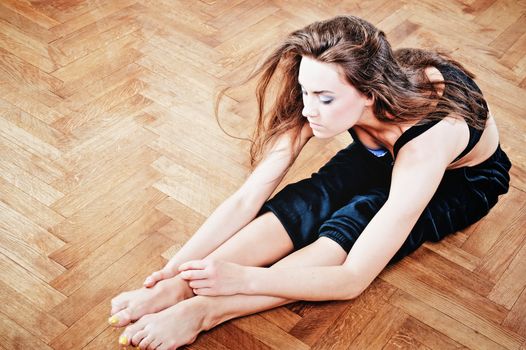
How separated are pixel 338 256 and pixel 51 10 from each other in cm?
154

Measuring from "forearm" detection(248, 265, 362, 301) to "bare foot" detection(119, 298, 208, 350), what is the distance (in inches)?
4.6

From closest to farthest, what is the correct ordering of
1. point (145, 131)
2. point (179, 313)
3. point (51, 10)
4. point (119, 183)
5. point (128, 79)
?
point (179, 313), point (119, 183), point (145, 131), point (128, 79), point (51, 10)

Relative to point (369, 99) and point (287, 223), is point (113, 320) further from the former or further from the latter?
point (369, 99)

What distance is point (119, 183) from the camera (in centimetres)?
172

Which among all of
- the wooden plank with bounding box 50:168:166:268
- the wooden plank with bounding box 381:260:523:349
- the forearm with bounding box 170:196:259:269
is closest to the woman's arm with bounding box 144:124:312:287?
the forearm with bounding box 170:196:259:269

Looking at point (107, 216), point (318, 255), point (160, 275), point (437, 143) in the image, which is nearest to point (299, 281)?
point (318, 255)

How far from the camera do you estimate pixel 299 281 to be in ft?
4.47

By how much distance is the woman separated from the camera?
1.34 meters

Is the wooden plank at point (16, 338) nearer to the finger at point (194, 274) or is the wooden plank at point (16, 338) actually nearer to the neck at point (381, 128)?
the finger at point (194, 274)

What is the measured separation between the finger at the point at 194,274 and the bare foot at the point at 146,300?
0.03 m

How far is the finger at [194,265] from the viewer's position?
4.41 feet

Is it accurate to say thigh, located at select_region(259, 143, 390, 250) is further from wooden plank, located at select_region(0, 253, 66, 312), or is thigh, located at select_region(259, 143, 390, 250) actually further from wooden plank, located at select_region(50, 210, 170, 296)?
wooden plank, located at select_region(0, 253, 66, 312)

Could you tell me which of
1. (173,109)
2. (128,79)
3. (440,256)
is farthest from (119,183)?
(440,256)

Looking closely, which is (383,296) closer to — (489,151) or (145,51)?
(489,151)
